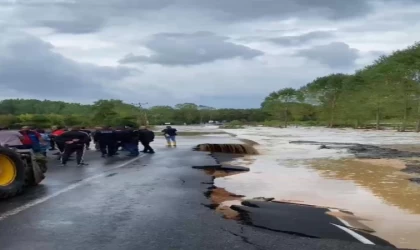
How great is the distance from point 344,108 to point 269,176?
84649 mm

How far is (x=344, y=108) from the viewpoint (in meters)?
100

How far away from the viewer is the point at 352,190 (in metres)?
15.6

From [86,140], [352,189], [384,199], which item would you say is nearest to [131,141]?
[86,140]

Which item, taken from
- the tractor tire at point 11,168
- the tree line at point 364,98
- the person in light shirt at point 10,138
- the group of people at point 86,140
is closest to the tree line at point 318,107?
the tree line at point 364,98

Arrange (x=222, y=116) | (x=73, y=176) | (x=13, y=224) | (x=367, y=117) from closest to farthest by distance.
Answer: (x=13, y=224), (x=73, y=176), (x=367, y=117), (x=222, y=116)

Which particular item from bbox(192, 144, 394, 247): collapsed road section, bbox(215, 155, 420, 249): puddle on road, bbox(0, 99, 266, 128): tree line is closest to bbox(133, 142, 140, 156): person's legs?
bbox(215, 155, 420, 249): puddle on road

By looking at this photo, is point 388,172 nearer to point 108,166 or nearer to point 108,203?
point 108,166

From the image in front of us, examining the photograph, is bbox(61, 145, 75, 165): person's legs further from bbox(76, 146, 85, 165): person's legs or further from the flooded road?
the flooded road

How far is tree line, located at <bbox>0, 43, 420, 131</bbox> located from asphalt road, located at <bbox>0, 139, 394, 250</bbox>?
22635 mm

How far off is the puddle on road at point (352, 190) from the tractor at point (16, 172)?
477 cm

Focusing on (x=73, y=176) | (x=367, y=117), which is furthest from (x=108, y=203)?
(x=367, y=117)

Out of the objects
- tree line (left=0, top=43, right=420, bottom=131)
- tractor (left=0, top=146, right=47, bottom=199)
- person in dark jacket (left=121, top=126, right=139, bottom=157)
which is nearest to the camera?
tractor (left=0, top=146, right=47, bottom=199)

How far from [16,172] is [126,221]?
15.7 feet

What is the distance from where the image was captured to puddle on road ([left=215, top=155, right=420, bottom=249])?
10281 mm
